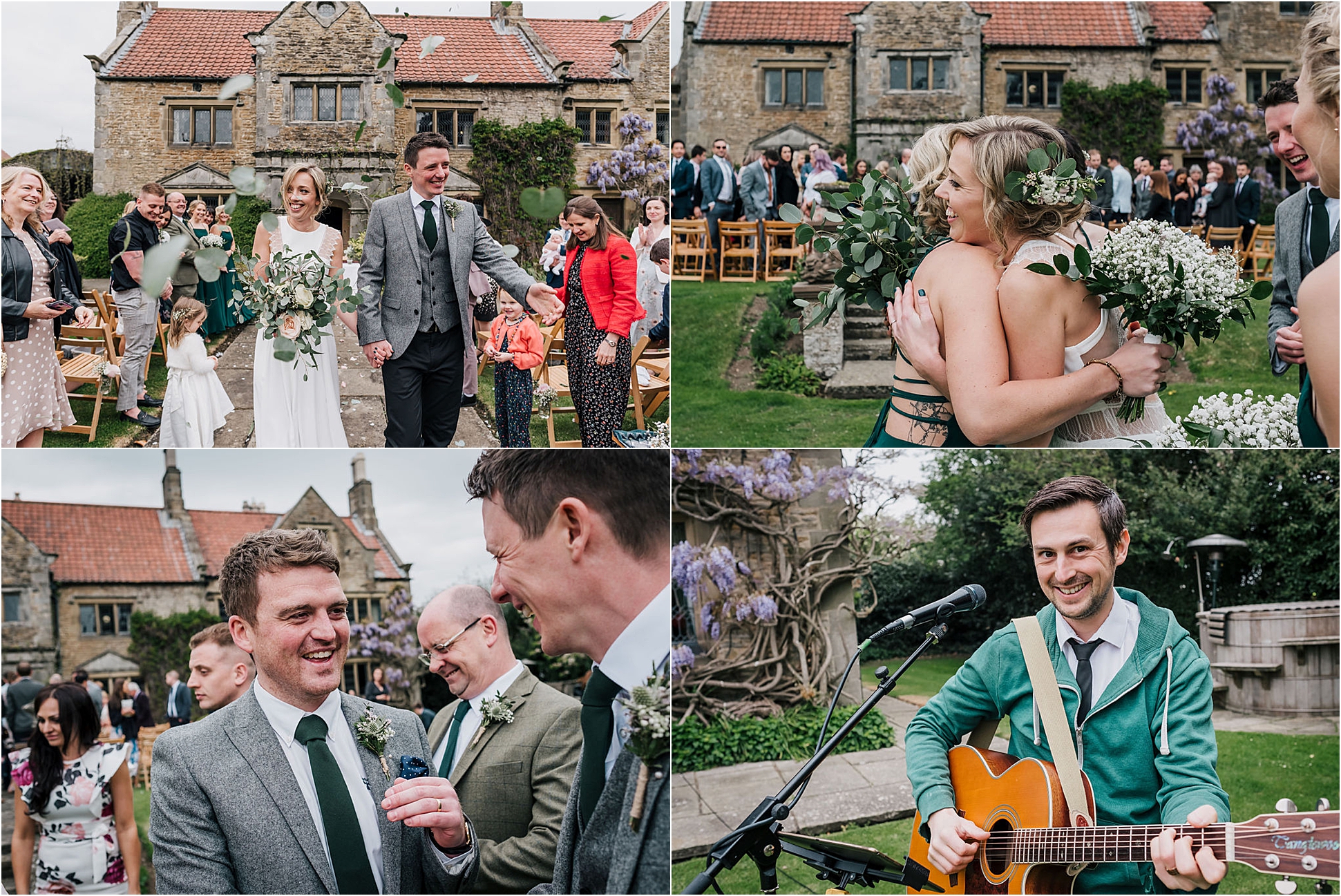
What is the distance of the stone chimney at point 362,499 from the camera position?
4824 millimetres

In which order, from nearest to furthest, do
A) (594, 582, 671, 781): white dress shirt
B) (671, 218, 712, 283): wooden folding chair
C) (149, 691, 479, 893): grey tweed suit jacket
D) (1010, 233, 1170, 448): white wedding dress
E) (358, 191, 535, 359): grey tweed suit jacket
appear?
(1010, 233, 1170, 448): white wedding dress → (149, 691, 479, 893): grey tweed suit jacket → (594, 582, 671, 781): white dress shirt → (358, 191, 535, 359): grey tweed suit jacket → (671, 218, 712, 283): wooden folding chair

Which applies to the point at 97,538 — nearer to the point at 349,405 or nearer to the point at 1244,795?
the point at 349,405

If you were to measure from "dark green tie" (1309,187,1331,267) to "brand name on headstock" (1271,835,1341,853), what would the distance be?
7.73 feet

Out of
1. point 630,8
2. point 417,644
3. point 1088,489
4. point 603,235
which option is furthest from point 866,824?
point 630,8

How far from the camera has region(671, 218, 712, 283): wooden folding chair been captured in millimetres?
5473

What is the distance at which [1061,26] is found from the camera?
5.13m

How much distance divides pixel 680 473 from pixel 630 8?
2.09 m

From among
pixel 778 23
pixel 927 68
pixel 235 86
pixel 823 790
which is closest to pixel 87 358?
pixel 235 86

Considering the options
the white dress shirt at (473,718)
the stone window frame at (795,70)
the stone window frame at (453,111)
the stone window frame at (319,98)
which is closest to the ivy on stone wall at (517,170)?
the stone window frame at (453,111)

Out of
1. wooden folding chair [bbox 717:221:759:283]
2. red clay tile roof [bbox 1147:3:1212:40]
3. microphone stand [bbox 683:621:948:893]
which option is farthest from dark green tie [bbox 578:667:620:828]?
red clay tile roof [bbox 1147:3:1212:40]

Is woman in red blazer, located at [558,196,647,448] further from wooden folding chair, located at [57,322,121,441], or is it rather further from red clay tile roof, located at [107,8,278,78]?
wooden folding chair, located at [57,322,121,441]

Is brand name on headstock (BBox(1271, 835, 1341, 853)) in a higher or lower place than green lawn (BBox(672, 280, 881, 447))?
lower

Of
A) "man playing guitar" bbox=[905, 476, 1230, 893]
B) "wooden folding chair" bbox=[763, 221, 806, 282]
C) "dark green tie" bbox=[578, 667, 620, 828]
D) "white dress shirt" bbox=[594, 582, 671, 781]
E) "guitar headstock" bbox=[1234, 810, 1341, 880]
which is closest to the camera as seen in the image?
"guitar headstock" bbox=[1234, 810, 1341, 880]

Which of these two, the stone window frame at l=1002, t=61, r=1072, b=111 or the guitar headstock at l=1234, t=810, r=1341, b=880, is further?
the stone window frame at l=1002, t=61, r=1072, b=111
